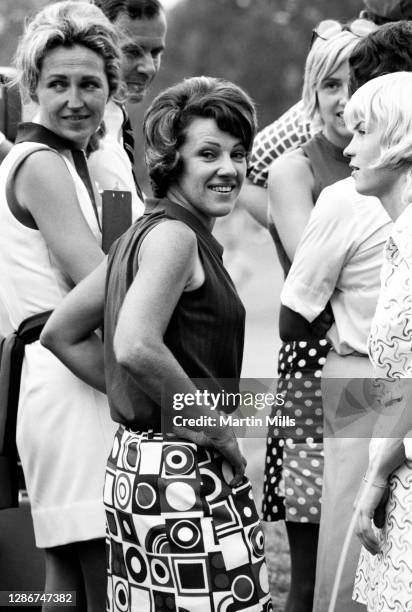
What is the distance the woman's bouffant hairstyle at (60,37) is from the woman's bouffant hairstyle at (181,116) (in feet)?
2.11

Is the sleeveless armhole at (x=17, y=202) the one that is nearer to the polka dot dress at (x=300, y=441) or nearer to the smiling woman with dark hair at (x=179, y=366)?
the smiling woman with dark hair at (x=179, y=366)

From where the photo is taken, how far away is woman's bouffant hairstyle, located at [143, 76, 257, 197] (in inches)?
97.3

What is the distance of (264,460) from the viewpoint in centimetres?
326

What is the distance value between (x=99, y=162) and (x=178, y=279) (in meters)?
1.15

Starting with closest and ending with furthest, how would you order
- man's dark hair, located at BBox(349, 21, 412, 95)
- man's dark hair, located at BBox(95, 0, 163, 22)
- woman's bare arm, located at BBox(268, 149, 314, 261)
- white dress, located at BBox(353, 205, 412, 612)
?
white dress, located at BBox(353, 205, 412, 612) < man's dark hair, located at BBox(349, 21, 412, 95) < woman's bare arm, located at BBox(268, 149, 314, 261) < man's dark hair, located at BBox(95, 0, 163, 22)

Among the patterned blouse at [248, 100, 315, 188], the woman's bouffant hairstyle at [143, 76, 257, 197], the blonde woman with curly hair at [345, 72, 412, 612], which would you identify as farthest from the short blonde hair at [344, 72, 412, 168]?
the patterned blouse at [248, 100, 315, 188]

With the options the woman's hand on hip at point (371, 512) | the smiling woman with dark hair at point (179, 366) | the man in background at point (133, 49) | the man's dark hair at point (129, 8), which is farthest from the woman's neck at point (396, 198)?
the man's dark hair at point (129, 8)

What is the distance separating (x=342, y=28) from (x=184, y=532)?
1954mm

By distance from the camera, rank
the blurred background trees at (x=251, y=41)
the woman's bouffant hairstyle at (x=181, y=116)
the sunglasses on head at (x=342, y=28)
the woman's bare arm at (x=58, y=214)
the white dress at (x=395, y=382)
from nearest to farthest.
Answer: the white dress at (x=395, y=382) < the woman's bouffant hairstyle at (x=181, y=116) < the woman's bare arm at (x=58, y=214) < the sunglasses on head at (x=342, y=28) < the blurred background trees at (x=251, y=41)

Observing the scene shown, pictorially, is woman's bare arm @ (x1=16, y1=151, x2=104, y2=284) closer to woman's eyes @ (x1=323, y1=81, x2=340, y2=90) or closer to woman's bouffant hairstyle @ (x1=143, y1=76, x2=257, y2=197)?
woman's bouffant hairstyle @ (x1=143, y1=76, x2=257, y2=197)

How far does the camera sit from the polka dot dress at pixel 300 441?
9.88 feet

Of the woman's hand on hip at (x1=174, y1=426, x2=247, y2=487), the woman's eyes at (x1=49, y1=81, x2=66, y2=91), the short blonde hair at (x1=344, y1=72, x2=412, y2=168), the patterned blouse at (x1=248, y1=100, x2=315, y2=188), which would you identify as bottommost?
the woman's hand on hip at (x1=174, y1=426, x2=247, y2=487)

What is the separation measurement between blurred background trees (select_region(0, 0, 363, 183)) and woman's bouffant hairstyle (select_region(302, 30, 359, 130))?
902 cm

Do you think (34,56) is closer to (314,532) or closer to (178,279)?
(178,279)
